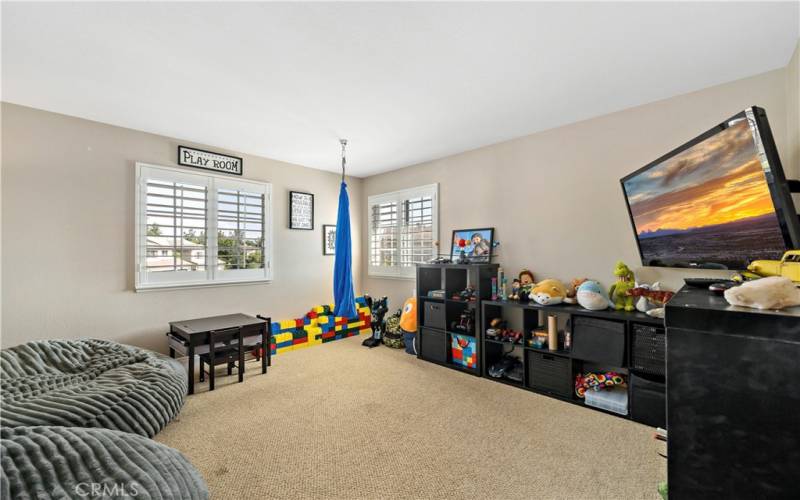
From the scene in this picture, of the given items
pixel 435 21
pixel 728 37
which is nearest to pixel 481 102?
pixel 435 21

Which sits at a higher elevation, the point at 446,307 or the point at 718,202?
the point at 718,202

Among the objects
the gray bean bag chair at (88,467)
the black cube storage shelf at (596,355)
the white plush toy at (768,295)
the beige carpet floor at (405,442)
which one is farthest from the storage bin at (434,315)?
the white plush toy at (768,295)

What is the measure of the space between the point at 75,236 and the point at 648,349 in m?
4.74

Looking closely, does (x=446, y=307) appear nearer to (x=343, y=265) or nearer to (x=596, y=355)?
(x=343, y=265)

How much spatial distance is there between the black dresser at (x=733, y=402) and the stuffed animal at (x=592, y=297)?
2.27 metres

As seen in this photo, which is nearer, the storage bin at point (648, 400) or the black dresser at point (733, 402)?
the black dresser at point (733, 402)

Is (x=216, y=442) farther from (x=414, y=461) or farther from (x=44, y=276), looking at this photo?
(x=44, y=276)

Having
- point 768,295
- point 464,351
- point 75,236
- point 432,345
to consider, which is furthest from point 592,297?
point 75,236

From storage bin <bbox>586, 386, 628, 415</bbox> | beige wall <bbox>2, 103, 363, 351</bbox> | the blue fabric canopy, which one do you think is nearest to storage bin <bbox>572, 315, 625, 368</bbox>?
storage bin <bbox>586, 386, 628, 415</bbox>

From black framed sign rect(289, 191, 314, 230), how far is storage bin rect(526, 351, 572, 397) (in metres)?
3.19

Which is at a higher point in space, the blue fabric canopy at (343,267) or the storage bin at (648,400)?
the blue fabric canopy at (343,267)

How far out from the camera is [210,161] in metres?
3.78

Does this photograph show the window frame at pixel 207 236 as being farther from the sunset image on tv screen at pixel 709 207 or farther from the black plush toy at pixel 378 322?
the sunset image on tv screen at pixel 709 207

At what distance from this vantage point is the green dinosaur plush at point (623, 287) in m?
2.67
